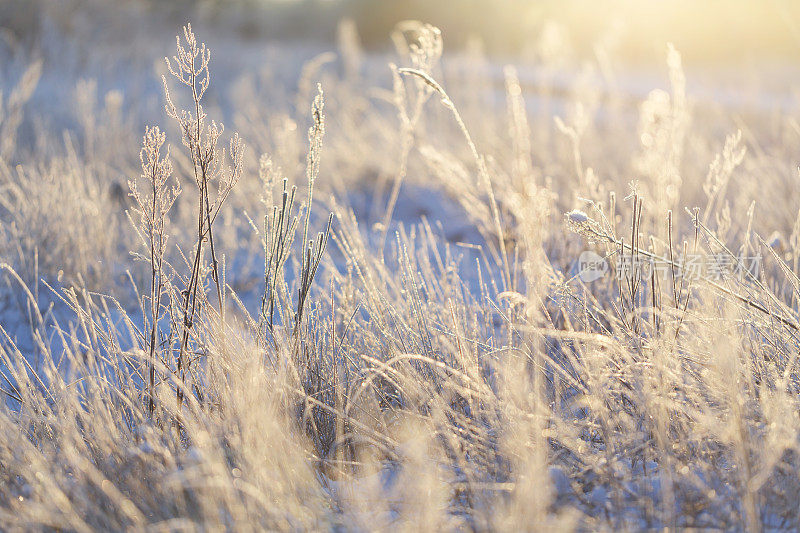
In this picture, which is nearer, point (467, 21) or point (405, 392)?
point (405, 392)

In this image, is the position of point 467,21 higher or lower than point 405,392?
higher

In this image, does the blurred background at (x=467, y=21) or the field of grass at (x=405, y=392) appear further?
the blurred background at (x=467, y=21)

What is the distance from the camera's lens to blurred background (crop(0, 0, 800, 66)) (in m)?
9.42

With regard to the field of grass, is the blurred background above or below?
above

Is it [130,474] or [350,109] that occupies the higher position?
[350,109]

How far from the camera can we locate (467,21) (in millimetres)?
20984

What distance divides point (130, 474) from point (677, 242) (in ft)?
7.97

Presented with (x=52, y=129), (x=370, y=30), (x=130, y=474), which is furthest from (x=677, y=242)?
(x=370, y=30)

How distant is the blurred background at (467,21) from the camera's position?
30.9 ft

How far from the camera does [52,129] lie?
5102mm

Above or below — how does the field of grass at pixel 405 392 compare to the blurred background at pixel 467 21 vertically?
below

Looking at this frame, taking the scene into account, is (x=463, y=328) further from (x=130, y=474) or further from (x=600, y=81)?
(x=600, y=81)

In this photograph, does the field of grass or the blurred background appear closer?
the field of grass

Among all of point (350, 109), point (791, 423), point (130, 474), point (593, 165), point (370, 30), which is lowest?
point (130, 474)
